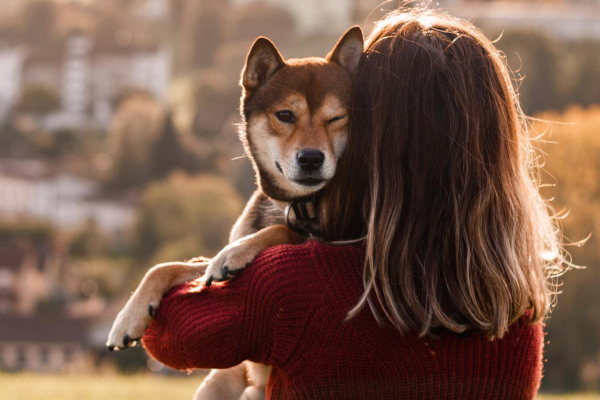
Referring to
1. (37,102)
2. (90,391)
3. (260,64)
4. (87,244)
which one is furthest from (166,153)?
(260,64)

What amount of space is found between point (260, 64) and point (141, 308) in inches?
47.8

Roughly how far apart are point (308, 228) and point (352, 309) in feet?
2.81

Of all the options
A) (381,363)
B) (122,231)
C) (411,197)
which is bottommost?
(122,231)

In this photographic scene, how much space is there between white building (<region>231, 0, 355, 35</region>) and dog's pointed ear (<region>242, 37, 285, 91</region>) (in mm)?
76995

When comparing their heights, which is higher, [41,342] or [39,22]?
[39,22]

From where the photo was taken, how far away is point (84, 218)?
67.1 meters

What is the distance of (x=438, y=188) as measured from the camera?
8.09ft

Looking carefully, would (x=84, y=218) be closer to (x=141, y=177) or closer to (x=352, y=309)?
(x=141, y=177)

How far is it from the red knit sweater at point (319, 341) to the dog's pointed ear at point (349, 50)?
1153mm

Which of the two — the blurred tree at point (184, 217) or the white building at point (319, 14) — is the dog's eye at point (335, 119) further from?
the white building at point (319, 14)

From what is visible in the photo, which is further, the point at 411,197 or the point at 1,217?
the point at 1,217

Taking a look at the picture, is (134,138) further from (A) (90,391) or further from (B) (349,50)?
(B) (349,50)

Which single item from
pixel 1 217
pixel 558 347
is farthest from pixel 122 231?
pixel 558 347

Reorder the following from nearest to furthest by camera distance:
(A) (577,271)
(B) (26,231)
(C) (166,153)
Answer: (A) (577,271)
(B) (26,231)
(C) (166,153)
